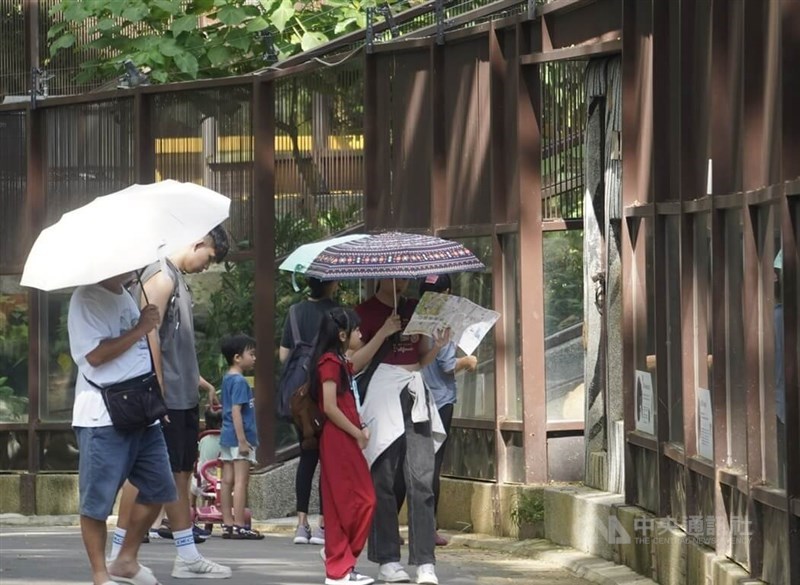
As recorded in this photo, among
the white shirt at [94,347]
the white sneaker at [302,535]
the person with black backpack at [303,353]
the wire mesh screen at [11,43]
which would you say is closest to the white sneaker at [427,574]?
the person with black backpack at [303,353]

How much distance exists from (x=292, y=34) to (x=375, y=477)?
882 cm

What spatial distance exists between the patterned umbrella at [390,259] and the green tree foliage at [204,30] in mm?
7329

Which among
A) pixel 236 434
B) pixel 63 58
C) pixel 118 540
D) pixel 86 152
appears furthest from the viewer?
pixel 63 58

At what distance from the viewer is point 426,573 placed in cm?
938

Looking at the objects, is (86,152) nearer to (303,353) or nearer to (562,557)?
(303,353)

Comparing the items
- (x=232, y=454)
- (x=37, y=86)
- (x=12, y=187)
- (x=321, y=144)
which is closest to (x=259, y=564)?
(x=232, y=454)

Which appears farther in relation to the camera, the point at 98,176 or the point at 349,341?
the point at 98,176

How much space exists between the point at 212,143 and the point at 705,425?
6581 mm

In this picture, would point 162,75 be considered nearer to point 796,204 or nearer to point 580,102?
point 580,102

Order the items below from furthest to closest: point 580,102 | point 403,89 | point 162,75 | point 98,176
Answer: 1. point 162,75
2. point 98,176
3. point 403,89
4. point 580,102

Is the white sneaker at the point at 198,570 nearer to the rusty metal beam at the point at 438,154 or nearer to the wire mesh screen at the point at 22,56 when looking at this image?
the rusty metal beam at the point at 438,154

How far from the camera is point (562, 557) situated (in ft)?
35.5

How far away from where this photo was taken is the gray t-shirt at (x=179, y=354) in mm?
9961

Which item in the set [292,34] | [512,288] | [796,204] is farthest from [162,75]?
[796,204]
